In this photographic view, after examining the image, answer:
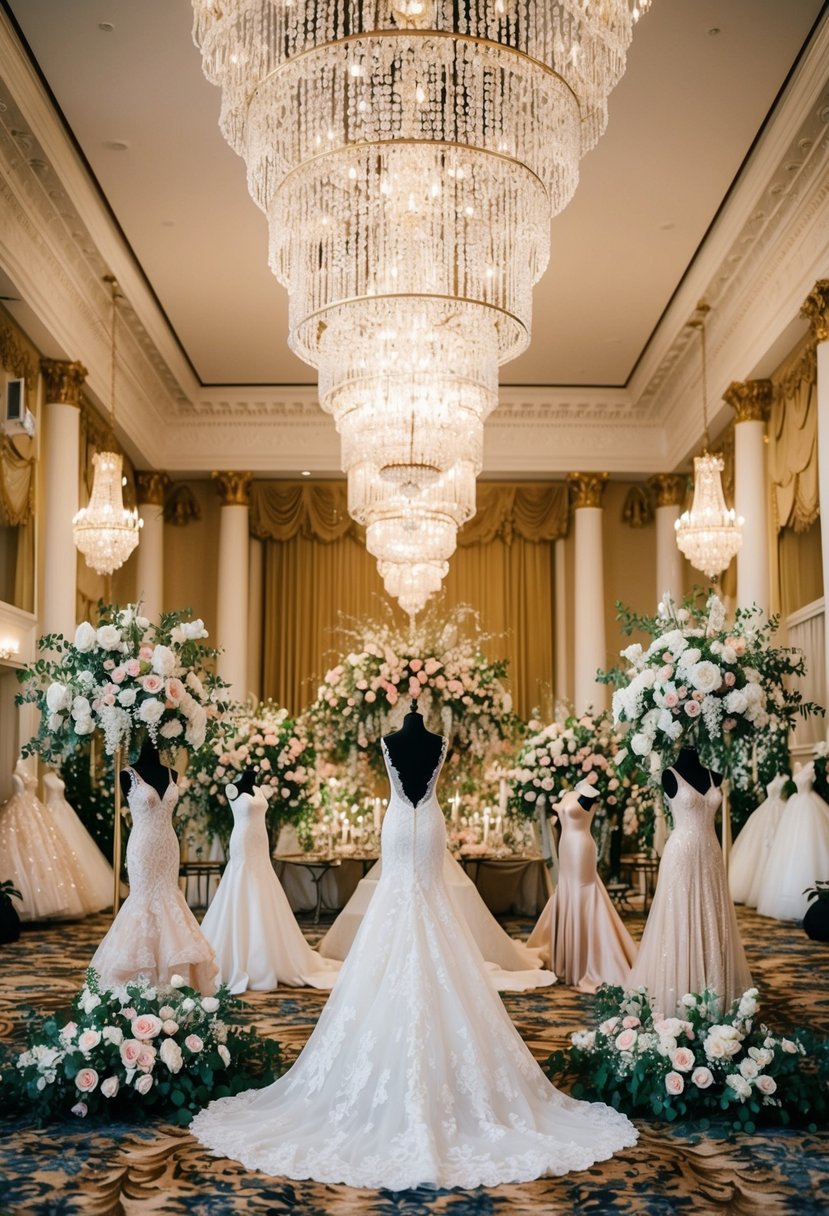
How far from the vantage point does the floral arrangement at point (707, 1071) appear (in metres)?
4.70

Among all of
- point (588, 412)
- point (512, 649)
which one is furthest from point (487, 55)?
point (512, 649)

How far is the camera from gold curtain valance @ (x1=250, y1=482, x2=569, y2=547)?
55.8ft

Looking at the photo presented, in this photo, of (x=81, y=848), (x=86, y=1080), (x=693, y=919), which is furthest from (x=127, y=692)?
(x=81, y=848)

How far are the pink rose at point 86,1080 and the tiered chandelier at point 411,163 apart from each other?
4.42m

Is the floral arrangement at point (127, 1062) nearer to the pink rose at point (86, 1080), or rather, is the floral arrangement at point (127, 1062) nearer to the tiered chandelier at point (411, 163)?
the pink rose at point (86, 1080)

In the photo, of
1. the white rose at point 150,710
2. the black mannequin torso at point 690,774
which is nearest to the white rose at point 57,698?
the white rose at point 150,710

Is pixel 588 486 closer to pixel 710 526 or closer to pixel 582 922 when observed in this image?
pixel 710 526

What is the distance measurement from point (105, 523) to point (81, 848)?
9.98 ft

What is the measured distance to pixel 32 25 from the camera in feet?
26.2

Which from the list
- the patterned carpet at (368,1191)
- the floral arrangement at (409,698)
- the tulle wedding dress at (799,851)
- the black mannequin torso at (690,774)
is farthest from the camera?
the tulle wedding dress at (799,851)

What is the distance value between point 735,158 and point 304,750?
6057 millimetres

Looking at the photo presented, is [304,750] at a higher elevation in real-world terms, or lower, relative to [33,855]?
higher

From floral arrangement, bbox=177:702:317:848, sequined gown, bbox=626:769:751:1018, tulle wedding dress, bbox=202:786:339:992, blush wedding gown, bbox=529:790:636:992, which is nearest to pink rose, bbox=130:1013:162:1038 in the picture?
sequined gown, bbox=626:769:751:1018

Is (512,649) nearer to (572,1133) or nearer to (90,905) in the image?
(90,905)
